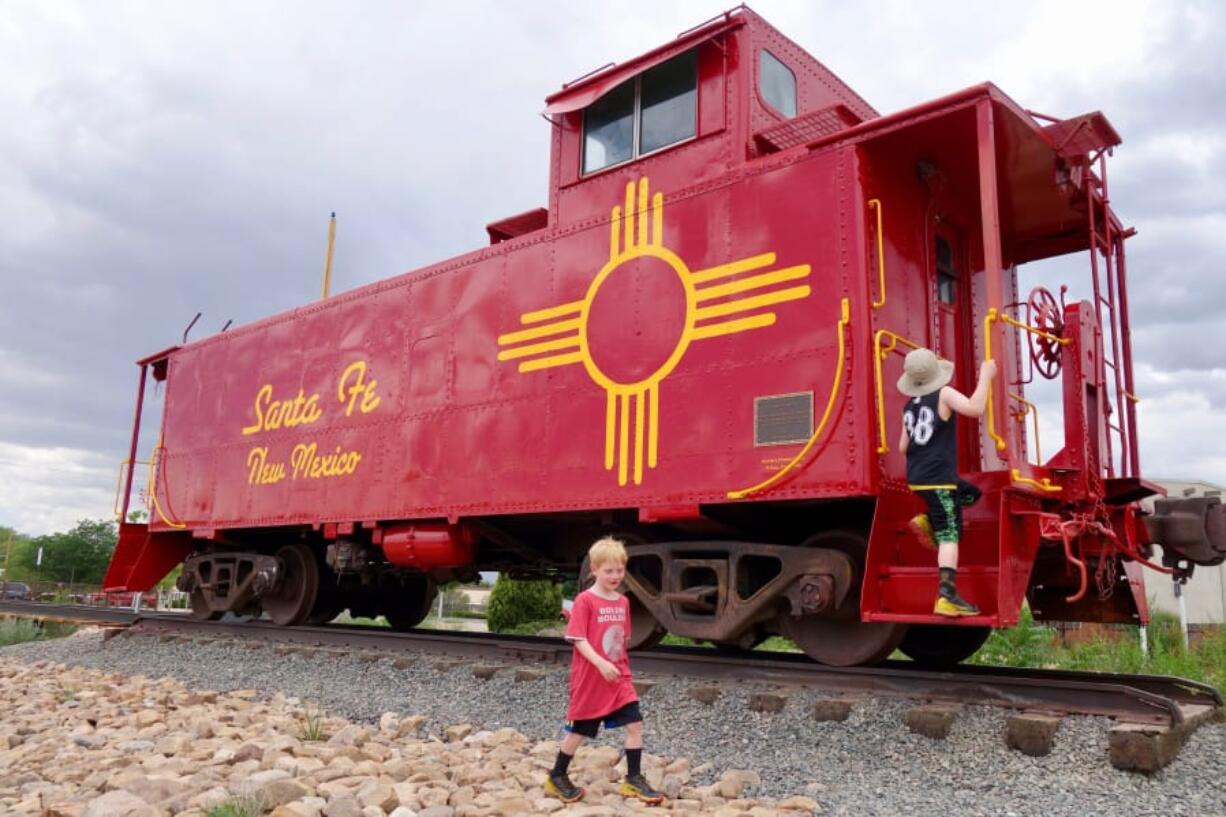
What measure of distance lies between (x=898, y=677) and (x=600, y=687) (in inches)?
84.2

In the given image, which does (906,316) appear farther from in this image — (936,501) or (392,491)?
(392,491)

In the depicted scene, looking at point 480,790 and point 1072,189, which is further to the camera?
point 1072,189

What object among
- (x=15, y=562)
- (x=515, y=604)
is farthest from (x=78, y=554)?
(x=515, y=604)

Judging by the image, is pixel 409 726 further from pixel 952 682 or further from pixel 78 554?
pixel 78 554

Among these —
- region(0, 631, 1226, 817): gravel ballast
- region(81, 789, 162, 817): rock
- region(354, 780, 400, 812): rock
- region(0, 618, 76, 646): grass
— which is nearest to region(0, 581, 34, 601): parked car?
region(0, 618, 76, 646): grass

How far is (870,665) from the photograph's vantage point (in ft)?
19.5

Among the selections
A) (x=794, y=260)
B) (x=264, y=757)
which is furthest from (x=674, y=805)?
(x=794, y=260)

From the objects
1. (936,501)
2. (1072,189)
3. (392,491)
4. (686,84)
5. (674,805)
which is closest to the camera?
(674,805)

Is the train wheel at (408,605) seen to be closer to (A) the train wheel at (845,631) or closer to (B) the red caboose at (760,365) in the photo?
(B) the red caboose at (760,365)

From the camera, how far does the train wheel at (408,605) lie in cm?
1169

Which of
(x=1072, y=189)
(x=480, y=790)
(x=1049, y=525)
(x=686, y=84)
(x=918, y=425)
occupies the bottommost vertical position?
(x=480, y=790)

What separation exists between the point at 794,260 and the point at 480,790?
3608mm

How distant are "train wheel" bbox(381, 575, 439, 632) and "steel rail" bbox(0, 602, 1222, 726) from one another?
236 cm

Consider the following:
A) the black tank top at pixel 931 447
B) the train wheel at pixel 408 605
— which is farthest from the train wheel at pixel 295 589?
the black tank top at pixel 931 447
